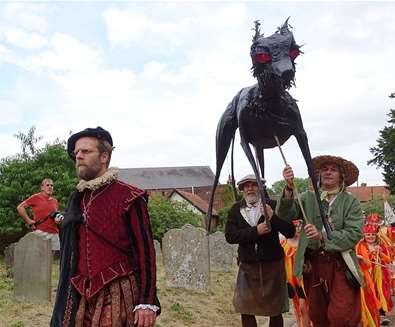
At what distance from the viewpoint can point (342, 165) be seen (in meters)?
5.03

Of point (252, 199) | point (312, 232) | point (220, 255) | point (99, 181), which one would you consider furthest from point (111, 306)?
point (220, 255)

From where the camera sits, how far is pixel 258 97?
14.2 feet

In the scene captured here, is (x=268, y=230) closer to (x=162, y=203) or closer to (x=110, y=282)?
(x=110, y=282)

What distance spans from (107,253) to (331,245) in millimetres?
2014

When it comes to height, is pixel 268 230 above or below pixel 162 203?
below

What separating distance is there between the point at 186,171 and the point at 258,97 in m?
73.4

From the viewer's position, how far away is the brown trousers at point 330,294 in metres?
4.57

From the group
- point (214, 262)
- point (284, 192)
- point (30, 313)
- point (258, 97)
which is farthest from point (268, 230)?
point (214, 262)

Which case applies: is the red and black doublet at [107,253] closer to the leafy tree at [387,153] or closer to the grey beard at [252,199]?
the grey beard at [252,199]

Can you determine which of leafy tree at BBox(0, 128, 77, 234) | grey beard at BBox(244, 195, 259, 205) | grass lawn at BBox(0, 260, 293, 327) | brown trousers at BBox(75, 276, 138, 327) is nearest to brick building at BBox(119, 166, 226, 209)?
leafy tree at BBox(0, 128, 77, 234)

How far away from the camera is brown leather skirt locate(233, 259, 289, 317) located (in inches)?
198

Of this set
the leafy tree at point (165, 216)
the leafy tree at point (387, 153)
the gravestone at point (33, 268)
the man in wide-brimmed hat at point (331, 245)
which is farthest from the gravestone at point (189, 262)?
the leafy tree at point (387, 153)

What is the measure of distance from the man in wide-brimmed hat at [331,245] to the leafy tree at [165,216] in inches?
865

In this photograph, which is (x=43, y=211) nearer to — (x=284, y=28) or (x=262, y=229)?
(x=262, y=229)
